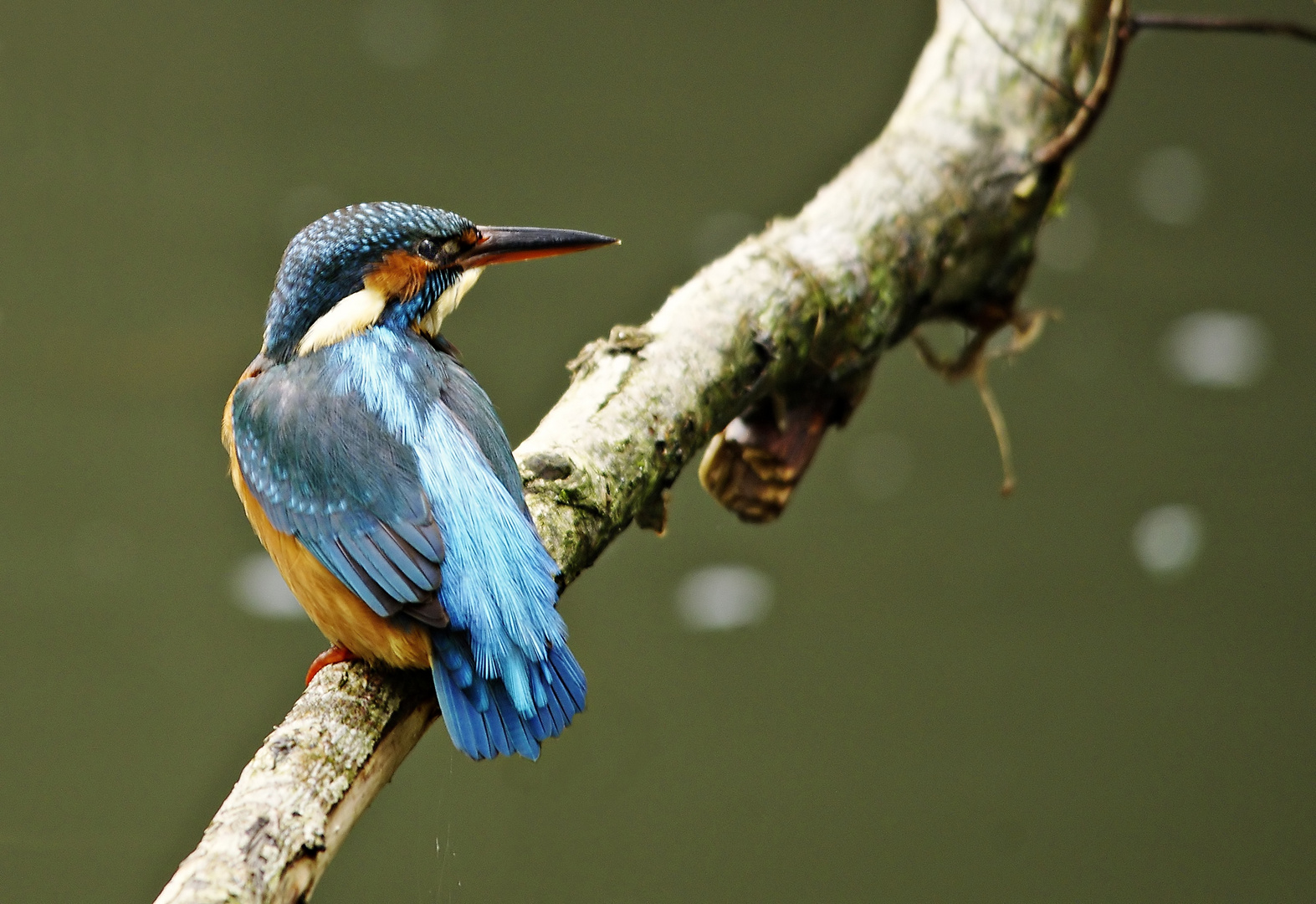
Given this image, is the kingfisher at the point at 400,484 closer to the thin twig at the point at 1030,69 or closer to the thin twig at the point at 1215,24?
the thin twig at the point at 1030,69

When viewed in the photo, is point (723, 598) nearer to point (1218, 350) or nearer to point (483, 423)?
point (1218, 350)

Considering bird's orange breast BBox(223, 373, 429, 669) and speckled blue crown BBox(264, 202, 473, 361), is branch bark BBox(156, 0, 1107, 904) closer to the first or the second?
bird's orange breast BBox(223, 373, 429, 669)

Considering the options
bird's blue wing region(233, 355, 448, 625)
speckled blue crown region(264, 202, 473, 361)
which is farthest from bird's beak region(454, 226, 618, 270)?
bird's blue wing region(233, 355, 448, 625)

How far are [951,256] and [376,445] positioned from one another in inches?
53.6

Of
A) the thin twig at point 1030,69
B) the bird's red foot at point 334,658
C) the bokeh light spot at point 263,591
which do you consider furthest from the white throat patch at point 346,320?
the bokeh light spot at point 263,591

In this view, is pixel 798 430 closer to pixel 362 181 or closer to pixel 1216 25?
pixel 1216 25

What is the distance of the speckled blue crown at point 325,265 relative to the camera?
1.84m

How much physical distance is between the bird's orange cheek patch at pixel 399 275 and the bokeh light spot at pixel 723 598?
231cm

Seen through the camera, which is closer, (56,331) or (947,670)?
(947,670)

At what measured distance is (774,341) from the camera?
2.21 metres

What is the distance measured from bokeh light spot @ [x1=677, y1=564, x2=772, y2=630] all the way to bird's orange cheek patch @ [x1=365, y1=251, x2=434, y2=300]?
7.58 feet

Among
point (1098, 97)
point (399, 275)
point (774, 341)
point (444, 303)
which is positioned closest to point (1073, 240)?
point (1098, 97)

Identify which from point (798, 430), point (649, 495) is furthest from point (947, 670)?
point (649, 495)

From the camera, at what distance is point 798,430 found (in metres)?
2.56
